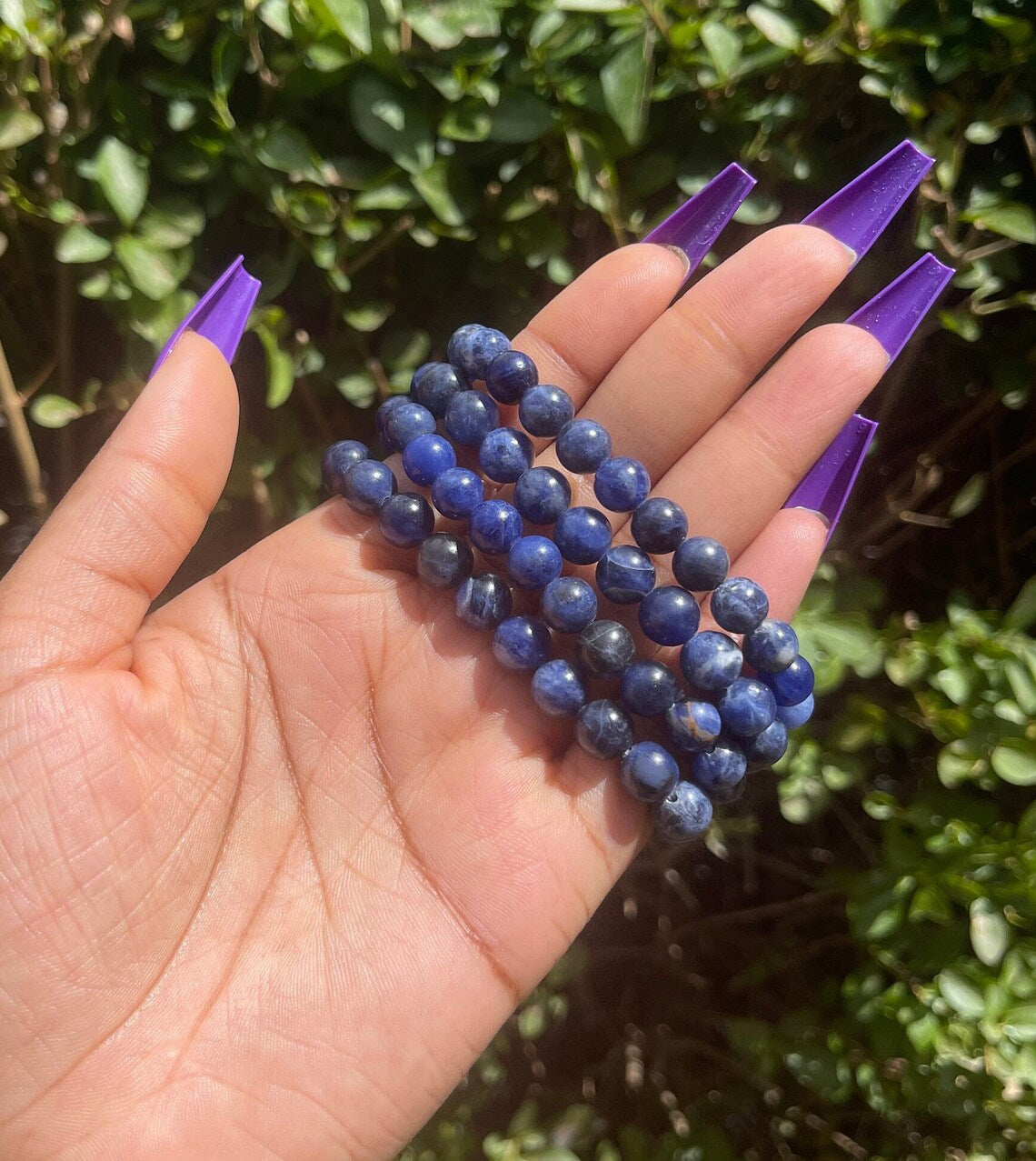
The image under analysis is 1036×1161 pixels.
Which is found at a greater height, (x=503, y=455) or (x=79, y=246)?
(x=503, y=455)

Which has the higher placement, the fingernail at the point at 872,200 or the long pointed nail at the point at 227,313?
the fingernail at the point at 872,200

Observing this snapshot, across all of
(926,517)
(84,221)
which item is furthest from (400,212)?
(926,517)

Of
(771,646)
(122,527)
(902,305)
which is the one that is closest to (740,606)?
(771,646)

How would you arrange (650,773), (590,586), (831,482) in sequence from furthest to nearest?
(831,482) < (590,586) < (650,773)

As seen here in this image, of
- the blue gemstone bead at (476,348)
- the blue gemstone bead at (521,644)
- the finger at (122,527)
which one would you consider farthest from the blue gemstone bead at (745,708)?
the finger at (122,527)

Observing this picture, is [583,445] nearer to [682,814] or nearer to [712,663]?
[712,663]

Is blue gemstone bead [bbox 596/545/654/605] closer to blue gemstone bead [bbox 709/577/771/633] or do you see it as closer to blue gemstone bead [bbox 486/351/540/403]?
blue gemstone bead [bbox 709/577/771/633]

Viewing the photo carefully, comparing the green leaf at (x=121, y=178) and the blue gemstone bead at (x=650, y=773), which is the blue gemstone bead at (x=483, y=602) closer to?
the blue gemstone bead at (x=650, y=773)
